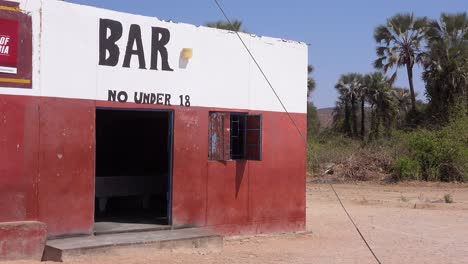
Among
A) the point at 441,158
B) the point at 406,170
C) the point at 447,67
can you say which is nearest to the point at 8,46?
the point at 406,170

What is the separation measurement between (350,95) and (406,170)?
20297mm

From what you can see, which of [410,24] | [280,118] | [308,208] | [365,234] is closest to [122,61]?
[280,118]

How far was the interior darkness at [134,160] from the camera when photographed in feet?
43.3

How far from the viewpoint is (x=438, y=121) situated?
114 feet

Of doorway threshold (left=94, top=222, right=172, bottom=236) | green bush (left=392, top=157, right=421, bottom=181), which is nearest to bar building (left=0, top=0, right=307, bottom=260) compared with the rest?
doorway threshold (left=94, top=222, right=172, bottom=236)

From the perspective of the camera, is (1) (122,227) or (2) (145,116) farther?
(2) (145,116)

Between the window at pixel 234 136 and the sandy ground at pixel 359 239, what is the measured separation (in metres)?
1.69

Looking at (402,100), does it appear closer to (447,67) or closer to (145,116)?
(447,67)

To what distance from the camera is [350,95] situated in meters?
47.8

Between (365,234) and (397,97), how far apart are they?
110 feet

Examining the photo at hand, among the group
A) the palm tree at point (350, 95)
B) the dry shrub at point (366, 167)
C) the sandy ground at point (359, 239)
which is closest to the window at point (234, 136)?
the sandy ground at point (359, 239)

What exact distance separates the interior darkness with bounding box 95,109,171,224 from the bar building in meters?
0.06

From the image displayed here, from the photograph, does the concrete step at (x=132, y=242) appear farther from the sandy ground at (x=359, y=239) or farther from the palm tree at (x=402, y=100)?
the palm tree at (x=402, y=100)

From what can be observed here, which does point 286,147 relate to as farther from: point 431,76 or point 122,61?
point 431,76
